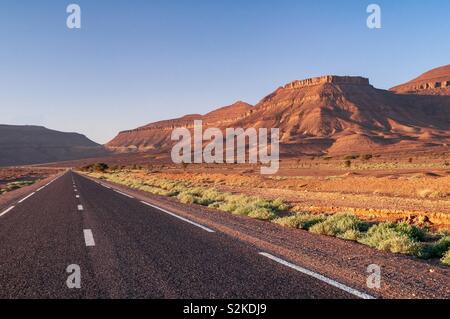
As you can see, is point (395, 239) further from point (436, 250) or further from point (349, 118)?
point (349, 118)

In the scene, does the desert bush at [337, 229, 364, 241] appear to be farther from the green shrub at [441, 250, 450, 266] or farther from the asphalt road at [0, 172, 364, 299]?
the asphalt road at [0, 172, 364, 299]

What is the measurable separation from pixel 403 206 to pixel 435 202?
6.79 ft

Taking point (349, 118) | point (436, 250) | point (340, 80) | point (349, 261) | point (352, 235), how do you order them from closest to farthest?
point (349, 261) → point (436, 250) → point (352, 235) → point (349, 118) → point (340, 80)

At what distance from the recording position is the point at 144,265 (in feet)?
23.6

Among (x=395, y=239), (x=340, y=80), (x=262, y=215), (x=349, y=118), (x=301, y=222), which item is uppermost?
(x=340, y=80)

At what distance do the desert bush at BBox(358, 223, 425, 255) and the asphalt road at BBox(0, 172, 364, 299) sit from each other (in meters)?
2.66

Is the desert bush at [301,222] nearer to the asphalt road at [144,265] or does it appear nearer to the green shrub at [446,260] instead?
the asphalt road at [144,265]

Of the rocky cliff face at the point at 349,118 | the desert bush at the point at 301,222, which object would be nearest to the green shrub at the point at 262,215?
the desert bush at the point at 301,222

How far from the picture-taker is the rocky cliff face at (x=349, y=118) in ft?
401

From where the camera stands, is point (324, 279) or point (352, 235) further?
point (352, 235)

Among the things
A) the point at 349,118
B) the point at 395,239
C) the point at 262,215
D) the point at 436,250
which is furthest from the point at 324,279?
the point at 349,118

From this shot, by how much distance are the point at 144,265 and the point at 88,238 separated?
11.0 ft

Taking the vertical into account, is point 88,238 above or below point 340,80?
below

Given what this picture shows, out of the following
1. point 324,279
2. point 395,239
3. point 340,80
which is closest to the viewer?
point 324,279
